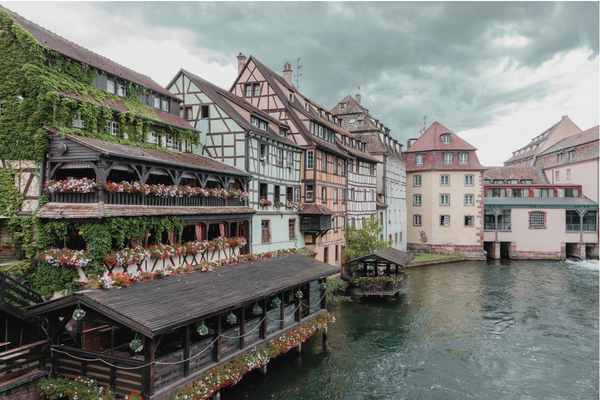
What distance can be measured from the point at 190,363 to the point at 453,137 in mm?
44575

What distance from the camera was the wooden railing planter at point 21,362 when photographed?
429 inches

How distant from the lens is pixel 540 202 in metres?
46.3

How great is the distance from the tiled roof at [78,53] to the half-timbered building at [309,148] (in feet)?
27.8

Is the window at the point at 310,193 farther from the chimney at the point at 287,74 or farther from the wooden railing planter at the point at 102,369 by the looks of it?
the wooden railing planter at the point at 102,369

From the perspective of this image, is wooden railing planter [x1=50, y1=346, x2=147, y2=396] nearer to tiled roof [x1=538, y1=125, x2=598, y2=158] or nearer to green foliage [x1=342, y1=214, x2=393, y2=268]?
green foliage [x1=342, y1=214, x2=393, y2=268]

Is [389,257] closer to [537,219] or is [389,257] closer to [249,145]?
[249,145]

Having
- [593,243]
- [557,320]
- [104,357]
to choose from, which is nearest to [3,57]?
[104,357]

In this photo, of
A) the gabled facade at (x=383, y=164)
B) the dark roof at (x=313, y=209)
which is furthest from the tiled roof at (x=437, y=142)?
the dark roof at (x=313, y=209)

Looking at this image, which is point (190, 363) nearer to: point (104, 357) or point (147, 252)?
point (104, 357)

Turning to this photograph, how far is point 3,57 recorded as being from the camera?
1416 cm

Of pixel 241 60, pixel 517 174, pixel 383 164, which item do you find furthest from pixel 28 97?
pixel 517 174

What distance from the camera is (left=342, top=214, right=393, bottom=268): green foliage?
30.1 m

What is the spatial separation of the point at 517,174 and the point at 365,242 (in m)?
33.1

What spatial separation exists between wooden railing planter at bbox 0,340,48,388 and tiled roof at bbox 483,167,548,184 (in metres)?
52.4
